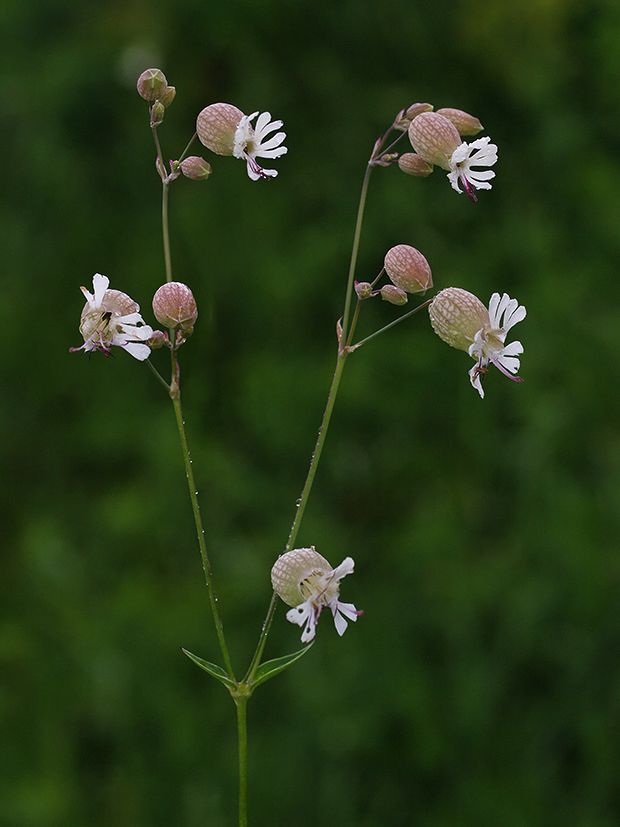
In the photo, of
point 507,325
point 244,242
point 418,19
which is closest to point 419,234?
point 244,242

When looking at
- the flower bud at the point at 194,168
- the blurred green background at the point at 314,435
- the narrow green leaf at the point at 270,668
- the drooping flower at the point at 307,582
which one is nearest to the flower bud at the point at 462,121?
the flower bud at the point at 194,168

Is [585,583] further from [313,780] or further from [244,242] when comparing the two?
[244,242]

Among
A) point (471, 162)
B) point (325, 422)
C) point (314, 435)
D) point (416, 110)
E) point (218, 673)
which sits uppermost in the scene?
point (314, 435)

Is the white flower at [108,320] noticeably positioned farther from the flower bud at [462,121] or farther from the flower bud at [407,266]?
the flower bud at [462,121]

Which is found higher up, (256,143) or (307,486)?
(256,143)

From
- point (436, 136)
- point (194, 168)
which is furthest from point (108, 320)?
point (436, 136)

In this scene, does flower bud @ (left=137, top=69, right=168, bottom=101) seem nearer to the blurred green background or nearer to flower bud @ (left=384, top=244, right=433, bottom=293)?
flower bud @ (left=384, top=244, right=433, bottom=293)

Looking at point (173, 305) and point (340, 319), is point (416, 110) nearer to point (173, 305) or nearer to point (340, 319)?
point (340, 319)
